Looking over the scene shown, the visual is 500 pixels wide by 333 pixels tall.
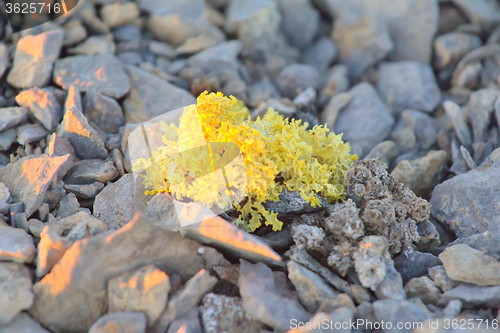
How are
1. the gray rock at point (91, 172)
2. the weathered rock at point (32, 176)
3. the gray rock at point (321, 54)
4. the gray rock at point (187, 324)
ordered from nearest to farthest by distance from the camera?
the gray rock at point (187, 324) → the weathered rock at point (32, 176) → the gray rock at point (91, 172) → the gray rock at point (321, 54)

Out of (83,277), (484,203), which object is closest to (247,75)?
(484,203)

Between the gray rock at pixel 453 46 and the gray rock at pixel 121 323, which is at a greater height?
the gray rock at pixel 453 46

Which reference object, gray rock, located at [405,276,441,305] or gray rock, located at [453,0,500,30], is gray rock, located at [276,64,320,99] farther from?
gray rock, located at [405,276,441,305]

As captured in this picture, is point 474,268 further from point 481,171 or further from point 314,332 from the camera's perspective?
point 481,171

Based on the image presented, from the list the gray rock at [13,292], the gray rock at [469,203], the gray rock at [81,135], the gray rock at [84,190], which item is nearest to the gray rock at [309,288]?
the gray rock at [469,203]

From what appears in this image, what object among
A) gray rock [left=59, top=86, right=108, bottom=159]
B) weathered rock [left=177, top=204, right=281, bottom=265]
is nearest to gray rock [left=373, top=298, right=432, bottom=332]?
weathered rock [left=177, top=204, right=281, bottom=265]

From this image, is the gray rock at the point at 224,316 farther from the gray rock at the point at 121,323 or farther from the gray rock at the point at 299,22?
the gray rock at the point at 299,22
